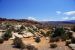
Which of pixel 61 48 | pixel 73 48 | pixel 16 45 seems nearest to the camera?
pixel 73 48

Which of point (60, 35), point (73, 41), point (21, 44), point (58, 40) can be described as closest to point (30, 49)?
point (21, 44)

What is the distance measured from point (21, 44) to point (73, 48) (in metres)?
5.97

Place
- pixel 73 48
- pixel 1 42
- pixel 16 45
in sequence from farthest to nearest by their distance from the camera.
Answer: pixel 1 42
pixel 16 45
pixel 73 48

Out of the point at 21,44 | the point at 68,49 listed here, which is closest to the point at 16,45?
the point at 21,44

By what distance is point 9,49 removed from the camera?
19203 millimetres

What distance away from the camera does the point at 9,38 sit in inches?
1102

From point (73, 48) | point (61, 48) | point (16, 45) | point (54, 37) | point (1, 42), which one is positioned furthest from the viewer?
point (54, 37)

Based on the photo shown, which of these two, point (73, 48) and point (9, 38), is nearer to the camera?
point (73, 48)

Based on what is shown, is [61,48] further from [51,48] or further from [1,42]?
[1,42]

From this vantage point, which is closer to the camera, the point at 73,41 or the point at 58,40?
the point at 73,41

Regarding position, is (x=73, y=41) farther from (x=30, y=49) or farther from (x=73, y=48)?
(x=30, y=49)

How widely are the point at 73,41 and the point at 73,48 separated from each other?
11.0 feet

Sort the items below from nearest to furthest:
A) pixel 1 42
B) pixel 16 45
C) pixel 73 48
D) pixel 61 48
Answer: pixel 73 48
pixel 61 48
pixel 16 45
pixel 1 42

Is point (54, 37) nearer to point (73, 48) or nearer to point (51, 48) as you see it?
point (51, 48)
